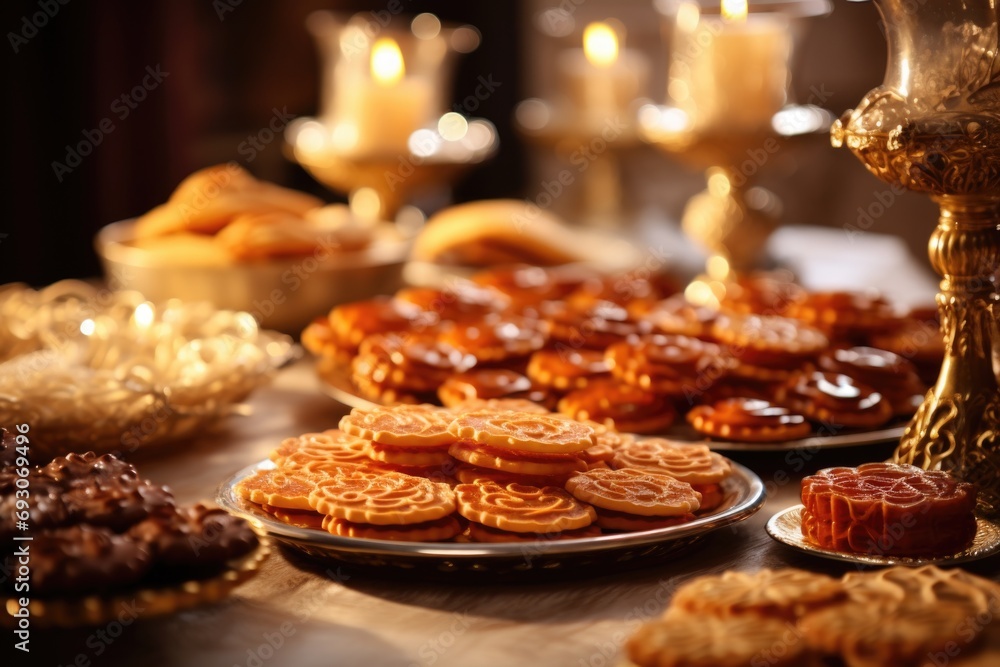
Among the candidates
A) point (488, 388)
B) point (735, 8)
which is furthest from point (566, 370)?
point (735, 8)

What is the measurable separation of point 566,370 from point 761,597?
619 mm

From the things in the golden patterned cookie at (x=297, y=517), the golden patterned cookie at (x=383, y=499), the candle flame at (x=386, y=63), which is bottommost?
the golden patterned cookie at (x=297, y=517)

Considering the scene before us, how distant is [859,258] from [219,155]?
1923 millimetres

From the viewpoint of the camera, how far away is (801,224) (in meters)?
4.26

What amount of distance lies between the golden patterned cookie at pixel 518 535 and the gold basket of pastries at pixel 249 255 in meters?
0.95

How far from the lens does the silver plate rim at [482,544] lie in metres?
0.83

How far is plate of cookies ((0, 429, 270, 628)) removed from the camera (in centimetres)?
73


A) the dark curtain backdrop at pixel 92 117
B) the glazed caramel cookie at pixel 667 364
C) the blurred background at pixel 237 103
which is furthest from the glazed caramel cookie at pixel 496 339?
the dark curtain backdrop at pixel 92 117

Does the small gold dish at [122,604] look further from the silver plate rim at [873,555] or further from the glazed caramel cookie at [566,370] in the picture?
the glazed caramel cookie at [566,370]

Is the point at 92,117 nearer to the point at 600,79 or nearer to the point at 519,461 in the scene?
the point at 600,79

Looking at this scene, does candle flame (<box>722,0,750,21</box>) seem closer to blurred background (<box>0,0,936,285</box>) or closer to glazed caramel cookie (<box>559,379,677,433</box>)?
blurred background (<box>0,0,936,285</box>)

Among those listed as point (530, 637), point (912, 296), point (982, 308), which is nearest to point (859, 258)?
point (912, 296)

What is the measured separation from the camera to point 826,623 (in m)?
0.68

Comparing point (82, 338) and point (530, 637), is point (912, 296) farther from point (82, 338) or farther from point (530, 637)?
point (530, 637)
